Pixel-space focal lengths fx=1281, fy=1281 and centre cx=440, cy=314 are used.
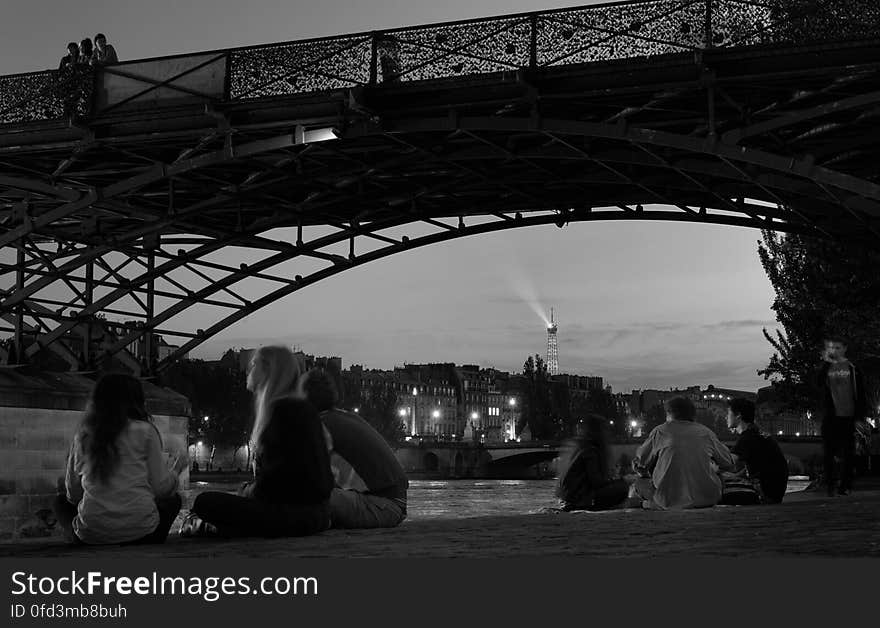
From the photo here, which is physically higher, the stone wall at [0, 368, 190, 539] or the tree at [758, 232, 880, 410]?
the tree at [758, 232, 880, 410]

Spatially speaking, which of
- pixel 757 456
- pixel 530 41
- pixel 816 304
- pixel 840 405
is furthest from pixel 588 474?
pixel 816 304

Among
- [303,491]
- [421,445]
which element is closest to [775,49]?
[303,491]

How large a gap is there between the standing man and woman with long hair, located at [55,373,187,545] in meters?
8.00

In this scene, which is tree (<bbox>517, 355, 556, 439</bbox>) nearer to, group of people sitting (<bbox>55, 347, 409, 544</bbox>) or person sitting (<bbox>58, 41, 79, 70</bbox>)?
person sitting (<bbox>58, 41, 79, 70</bbox>)

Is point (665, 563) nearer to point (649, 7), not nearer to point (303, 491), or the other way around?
point (303, 491)

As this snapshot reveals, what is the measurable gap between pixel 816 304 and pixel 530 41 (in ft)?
68.1

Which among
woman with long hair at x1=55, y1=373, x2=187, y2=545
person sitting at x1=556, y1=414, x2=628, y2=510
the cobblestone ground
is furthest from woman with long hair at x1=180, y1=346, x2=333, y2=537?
person sitting at x1=556, y1=414, x2=628, y2=510

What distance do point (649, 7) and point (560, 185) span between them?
6.36 m

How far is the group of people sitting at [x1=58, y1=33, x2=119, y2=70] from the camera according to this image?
2180cm

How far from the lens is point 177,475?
763cm

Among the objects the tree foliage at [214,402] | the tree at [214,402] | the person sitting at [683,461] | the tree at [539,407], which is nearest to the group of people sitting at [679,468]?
the person sitting at [683,461]

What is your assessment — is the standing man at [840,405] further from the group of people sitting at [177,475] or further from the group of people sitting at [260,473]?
the group of people sitting at [177,475]

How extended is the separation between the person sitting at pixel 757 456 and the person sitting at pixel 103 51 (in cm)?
→ 1382

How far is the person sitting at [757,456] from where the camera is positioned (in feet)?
39.5
